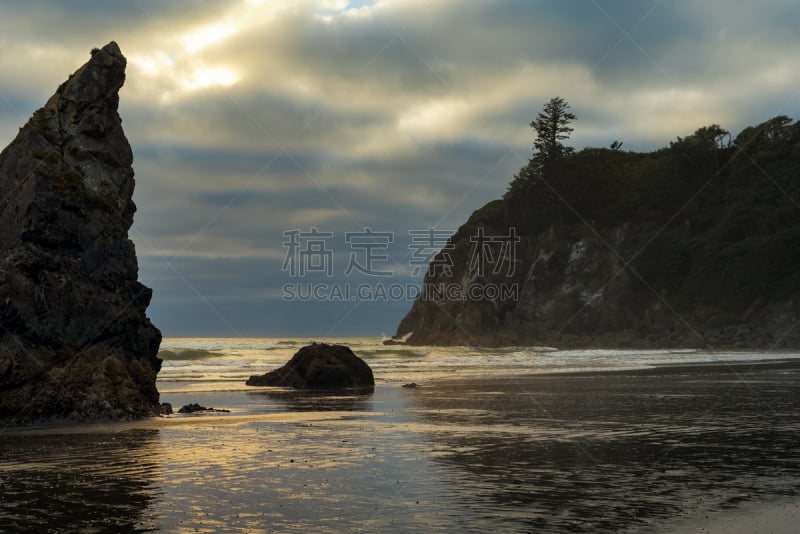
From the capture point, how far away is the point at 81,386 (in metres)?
21.1

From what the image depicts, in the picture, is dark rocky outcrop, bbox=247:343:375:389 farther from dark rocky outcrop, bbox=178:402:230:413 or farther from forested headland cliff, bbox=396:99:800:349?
forested headland cliff, bbox=396:99:800:349

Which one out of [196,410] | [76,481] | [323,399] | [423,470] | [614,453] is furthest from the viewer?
[323,399]

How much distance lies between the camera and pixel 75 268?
2189cm

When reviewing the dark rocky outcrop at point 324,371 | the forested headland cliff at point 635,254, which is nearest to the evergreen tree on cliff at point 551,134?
the forested headland cliff at point 635,254

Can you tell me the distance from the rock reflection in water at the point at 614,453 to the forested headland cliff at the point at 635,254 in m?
67.1

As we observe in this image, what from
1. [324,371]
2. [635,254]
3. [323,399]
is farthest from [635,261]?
[323,399]

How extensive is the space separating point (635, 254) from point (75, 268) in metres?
96.4

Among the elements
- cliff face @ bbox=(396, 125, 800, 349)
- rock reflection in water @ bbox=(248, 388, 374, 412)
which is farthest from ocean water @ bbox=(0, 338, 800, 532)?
cliff face @ bbox=(396, 125, 800, 349)

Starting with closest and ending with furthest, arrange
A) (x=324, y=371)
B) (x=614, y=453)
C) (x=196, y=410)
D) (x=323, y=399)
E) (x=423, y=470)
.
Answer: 1. (x=423, y=470)
2. (x=614, y=453)
3. (x=196, y=410)
4. (x=323, y=399)
5. (x=324, y=371)

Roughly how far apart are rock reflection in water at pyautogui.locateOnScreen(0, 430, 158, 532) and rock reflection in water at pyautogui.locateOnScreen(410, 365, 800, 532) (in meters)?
4.85

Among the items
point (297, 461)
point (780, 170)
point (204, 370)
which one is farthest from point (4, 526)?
point (780, 170)

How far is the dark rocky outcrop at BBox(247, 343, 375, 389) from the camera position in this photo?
35.5 metres

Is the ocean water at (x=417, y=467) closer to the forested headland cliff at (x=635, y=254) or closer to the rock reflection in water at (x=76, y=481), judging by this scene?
the rock reflection in water at (x=76, y=481)

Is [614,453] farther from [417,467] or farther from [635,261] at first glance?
[635,261]
